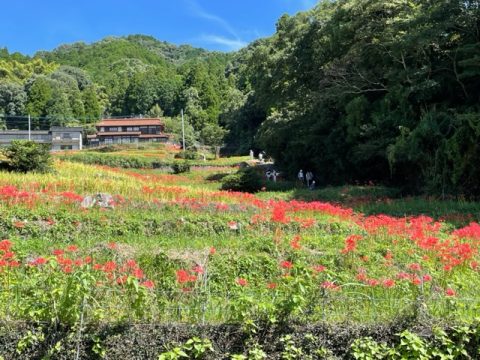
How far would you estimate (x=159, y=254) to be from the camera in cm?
715

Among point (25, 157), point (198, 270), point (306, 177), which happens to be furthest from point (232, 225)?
point (306, 177)

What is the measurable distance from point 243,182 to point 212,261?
51.5ft

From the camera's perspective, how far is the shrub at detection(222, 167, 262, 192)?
23.0 m

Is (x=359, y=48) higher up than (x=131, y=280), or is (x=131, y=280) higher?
(x=359, y=48)

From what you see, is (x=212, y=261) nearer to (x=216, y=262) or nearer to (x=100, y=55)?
(x=216, y=262)

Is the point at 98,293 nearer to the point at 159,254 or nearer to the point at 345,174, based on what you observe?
the point at 159,254

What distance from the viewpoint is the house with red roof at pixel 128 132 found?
226 ft

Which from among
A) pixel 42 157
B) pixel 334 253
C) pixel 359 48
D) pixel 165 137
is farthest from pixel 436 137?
pixel 165 137

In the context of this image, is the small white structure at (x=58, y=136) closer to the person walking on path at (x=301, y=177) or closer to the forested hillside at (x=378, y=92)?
the forested hillside at (x=378, y=92)

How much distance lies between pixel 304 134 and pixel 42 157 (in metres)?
15.8

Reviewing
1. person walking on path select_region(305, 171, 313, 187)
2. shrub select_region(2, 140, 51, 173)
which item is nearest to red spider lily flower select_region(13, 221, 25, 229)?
shrub select_region(2, 140, 51, 173)

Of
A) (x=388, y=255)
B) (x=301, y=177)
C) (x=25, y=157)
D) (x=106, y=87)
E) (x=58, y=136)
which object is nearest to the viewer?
(x=388, y=255)

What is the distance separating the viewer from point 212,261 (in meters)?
7.64

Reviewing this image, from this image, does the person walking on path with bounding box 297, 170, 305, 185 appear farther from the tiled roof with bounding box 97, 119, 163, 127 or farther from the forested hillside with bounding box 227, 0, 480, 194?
the tiled roof with bounding box 97, 119, 163, 127
